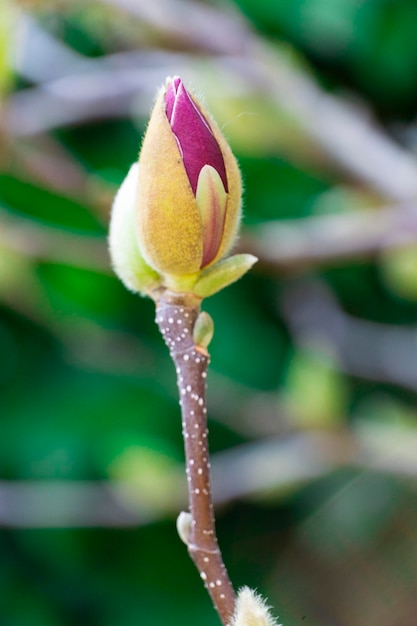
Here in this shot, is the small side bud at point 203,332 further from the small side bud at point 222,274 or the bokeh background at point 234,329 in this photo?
the bokeh background at point 234,329

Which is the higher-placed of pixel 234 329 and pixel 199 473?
pixel 234 329

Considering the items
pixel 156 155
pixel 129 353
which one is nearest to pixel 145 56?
pixel 129 353

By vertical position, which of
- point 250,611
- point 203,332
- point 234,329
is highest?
point 234,329

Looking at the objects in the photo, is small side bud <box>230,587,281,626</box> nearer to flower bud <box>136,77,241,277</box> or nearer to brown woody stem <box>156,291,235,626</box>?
brown woody stem <box>156,291,235,626</box>

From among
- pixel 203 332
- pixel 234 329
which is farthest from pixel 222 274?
pixel 234 329

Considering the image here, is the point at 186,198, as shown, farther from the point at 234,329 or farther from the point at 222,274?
the point at 234,329

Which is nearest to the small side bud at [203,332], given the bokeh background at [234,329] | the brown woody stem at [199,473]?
the brown woody stem at [199,473]

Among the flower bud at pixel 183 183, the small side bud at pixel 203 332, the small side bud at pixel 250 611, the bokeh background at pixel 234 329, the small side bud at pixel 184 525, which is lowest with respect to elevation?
the small side bud at pixel 250 611
